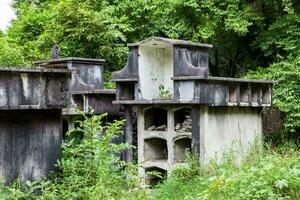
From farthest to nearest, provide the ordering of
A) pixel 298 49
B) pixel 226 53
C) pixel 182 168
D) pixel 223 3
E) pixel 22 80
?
1. pixel 226 53
2. pixel 223 3
3. pixel 298 49
4. pixel 182 168
5. pixel 22 80

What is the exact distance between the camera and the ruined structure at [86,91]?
524 inches

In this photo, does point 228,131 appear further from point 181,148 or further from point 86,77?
point 86,77

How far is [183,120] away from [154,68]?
146cm

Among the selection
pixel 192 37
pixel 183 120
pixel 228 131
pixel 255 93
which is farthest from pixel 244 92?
pixel 192 37

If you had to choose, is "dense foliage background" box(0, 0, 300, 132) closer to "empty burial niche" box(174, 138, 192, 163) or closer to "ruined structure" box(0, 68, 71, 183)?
"empty burial niche" box(174, 138, 192, 163)

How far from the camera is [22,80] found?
25.6 feet

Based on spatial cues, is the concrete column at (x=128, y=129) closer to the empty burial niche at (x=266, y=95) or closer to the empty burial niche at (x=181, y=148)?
the empty burial niche at (x=181, y=148)

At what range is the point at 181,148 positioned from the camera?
1205 cm

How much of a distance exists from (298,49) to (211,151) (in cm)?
501

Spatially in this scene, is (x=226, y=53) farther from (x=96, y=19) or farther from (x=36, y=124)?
(x=36, y=124)

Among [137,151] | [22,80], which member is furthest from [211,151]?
[22,80]

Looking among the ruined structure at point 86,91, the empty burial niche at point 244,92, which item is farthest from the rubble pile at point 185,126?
the ruined structure at point 86,91

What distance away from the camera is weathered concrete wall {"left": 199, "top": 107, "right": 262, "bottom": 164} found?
11453 millimetres

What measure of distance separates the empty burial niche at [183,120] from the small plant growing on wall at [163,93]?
0.46 m
